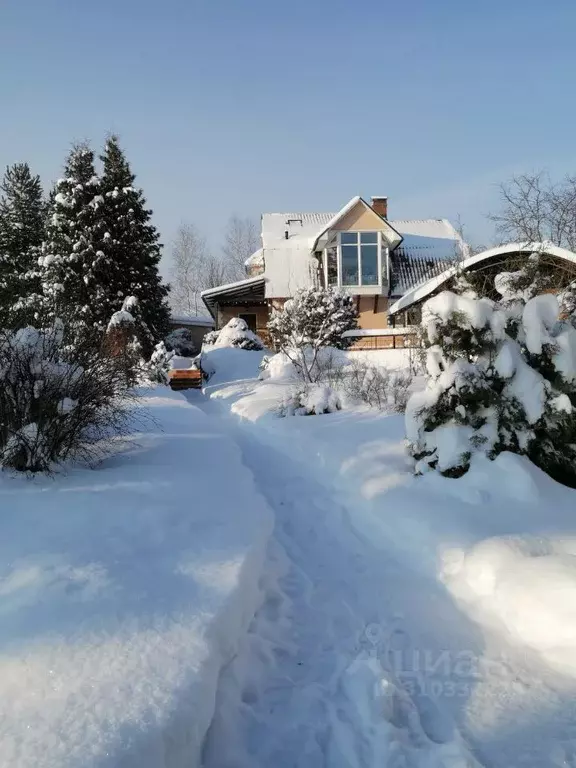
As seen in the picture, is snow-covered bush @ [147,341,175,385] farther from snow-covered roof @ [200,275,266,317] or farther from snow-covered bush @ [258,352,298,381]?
snow-covered roof @ [200,275,266,317]

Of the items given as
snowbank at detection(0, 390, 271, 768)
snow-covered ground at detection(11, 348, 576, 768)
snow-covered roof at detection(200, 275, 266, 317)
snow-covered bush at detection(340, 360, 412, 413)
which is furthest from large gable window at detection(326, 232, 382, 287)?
snowbank at detection(0, 390, 271, 768)

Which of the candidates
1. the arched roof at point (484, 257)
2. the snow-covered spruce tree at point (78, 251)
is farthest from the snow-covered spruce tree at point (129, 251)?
the arched roof at point (484, 257)

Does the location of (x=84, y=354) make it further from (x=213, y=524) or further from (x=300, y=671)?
(x=300, y=671)

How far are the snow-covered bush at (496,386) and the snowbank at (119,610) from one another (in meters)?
2.07

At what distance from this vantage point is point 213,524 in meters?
4.93

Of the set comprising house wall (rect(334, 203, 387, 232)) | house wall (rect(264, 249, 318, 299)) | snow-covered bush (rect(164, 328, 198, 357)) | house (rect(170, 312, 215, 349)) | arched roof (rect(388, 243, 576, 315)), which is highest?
house wall (rect(334, 203, 387, 232))

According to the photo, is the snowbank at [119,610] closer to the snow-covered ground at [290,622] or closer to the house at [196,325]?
the snow-covered ground at [290,622]

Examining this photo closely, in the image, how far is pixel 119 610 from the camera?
10.5 ft

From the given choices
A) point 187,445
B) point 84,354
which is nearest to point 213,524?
point 84,354

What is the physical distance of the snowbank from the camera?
2.20 metres

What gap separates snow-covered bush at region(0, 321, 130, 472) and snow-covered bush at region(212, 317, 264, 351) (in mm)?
17367

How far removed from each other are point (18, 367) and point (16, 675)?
436cm

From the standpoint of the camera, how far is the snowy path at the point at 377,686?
2.54 m

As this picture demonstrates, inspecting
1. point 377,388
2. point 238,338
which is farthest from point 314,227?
point 377,388
